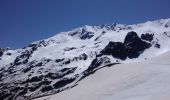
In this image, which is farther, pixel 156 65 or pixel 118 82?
pixel 156 65

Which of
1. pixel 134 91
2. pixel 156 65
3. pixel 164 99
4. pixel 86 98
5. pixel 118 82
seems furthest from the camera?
pixel 156 65

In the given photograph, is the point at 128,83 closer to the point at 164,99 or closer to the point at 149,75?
the point at 149,75

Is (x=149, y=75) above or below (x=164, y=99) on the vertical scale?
above

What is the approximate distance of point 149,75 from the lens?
1977 centimetres

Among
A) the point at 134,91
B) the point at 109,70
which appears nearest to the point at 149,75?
the point at 134,91

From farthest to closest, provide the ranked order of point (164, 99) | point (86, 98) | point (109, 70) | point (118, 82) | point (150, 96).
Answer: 1. point (109, 70)
2. point (118, 82)
3. point (86, 98)
4. point (150, 96)
5. point (164, 99)

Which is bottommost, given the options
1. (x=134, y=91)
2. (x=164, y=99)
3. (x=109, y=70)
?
(x=164, y=99)

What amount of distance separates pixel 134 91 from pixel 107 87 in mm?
3029

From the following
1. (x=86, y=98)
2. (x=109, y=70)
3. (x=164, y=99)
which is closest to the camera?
(x=164, y=99)

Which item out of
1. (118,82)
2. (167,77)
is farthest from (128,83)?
(167,77)

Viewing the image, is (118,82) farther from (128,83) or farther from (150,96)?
(150,96)

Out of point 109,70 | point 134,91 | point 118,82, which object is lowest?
point 134,91

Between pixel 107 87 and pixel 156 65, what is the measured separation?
4084 millimetres

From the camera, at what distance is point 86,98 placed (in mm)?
19234
